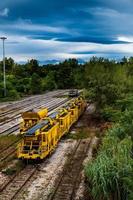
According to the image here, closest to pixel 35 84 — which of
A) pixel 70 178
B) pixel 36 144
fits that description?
pixel 36 144

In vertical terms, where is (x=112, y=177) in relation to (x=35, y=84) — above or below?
above

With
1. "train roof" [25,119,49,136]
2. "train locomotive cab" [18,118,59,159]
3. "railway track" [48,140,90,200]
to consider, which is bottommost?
"railway track" [48,140,90,200]

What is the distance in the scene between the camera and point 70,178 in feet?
66.0

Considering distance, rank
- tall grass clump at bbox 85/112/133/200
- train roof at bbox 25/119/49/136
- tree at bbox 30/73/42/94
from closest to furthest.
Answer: tall grass clump at bbox 85/112/133/200 → train roof at bbox 25/119/49/136 → tree at bbox 30/73/42/94

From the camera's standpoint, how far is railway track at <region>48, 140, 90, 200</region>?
57.9 feet

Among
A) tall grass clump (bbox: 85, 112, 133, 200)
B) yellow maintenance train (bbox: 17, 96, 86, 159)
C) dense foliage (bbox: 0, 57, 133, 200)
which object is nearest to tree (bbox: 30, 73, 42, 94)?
dense foliage (bbox: 0, 57, 133, 200)

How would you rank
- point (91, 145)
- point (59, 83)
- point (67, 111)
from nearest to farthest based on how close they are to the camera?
point (91, 145) < point (67, 111) < point (59, 83)

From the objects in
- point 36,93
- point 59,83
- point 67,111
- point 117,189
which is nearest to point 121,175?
point 117,189

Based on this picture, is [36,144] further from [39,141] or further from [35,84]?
[35,84]

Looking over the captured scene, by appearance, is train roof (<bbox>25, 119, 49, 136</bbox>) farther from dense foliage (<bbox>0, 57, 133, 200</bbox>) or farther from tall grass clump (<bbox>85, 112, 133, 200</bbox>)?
tall grass clump (<bbox>85, 112, 133, 200</bbox>)

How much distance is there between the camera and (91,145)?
2797 cm

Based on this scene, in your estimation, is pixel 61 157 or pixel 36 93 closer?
pixel 61 157

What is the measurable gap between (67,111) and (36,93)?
5309 cm

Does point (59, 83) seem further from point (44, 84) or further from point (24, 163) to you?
point (24, 163)
